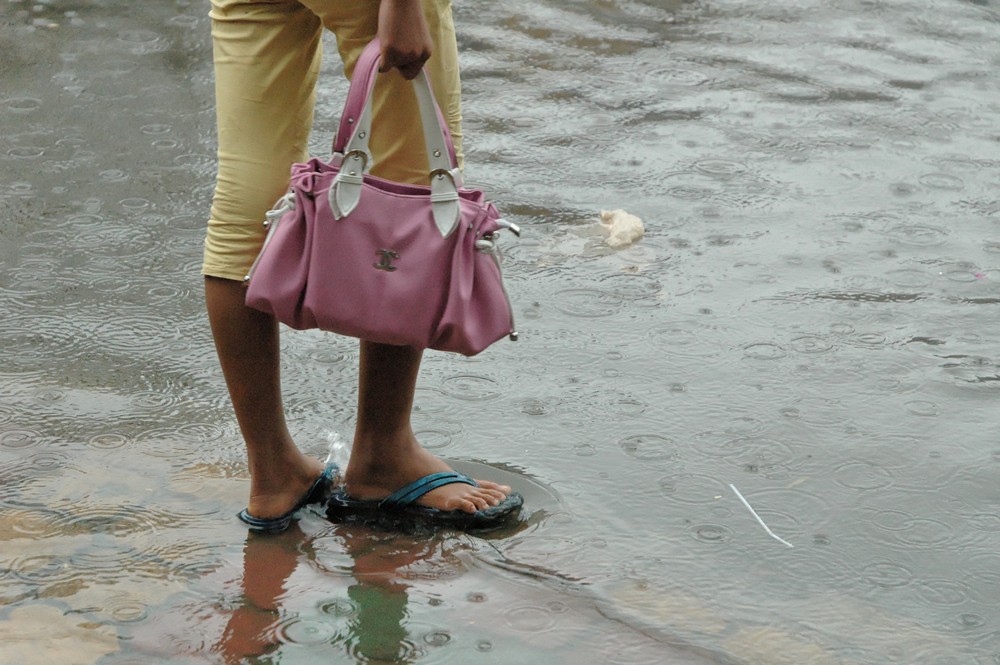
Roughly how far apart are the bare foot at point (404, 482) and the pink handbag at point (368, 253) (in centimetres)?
46

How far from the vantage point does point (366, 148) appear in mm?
2320

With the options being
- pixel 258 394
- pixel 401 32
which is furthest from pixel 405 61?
pixel 258 394

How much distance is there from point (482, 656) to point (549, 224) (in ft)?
7.40

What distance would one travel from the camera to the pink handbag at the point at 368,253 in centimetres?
230

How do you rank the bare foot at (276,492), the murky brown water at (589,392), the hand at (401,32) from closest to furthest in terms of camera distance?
the hand at (401,32) < the murky brown water at (589,392) < the bare foot at (276,492)

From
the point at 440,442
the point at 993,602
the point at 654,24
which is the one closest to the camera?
the point at 993,602

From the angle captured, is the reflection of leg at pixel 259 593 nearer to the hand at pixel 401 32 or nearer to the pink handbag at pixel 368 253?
the pink handbag at pixel 368 253

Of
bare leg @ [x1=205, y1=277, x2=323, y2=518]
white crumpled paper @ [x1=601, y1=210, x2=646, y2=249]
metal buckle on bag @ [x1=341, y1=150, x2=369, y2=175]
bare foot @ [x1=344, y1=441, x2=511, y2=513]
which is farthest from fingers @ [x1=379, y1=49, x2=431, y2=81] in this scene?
white crumpled paper @ [x1=601, y1=210, x2=646, y2=249]

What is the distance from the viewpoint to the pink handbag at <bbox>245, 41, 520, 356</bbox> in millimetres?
2305

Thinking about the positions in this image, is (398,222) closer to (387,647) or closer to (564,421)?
(387,647)

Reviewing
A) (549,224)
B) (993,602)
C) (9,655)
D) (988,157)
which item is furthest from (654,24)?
(9,655)

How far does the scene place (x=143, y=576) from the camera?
2477 mm

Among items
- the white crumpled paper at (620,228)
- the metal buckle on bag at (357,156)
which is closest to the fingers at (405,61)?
the metal buckle on bag at (357,156)

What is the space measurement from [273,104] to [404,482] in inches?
32.1
